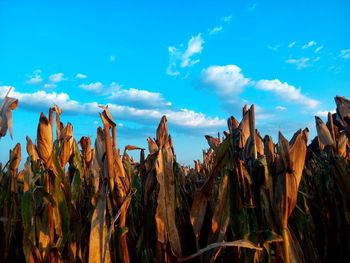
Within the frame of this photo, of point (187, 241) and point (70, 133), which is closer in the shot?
point (187, 241)

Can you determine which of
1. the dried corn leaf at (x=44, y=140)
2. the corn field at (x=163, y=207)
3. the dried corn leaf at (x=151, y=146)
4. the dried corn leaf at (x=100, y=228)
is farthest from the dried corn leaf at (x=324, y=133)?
the dried corn leaf at (x=44, y=140)

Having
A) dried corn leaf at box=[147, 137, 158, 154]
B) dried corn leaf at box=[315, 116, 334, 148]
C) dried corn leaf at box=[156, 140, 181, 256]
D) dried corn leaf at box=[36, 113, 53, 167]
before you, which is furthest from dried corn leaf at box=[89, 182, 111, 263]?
dried corn leaf at box=[315, 116, 334, 148]

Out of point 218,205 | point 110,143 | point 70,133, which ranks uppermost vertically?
point 70,133

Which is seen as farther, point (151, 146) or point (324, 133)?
point (324, 133)

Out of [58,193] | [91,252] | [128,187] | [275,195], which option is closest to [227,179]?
[275,195]

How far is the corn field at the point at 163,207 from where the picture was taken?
1.38 metres

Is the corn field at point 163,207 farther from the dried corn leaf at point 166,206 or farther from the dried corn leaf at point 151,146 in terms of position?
the dried corn leaf at point 151,146

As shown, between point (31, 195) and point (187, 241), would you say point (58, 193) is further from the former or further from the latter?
point (187, 241)

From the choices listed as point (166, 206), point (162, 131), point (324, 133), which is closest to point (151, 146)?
point (162, 131)

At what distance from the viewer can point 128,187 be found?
→ 5.10 ft

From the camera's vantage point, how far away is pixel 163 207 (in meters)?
1.51

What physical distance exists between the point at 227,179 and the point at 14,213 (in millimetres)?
1231

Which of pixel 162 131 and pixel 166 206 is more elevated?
pixel 162 131

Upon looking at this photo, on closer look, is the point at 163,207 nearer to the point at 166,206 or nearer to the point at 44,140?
the point at 166,206
